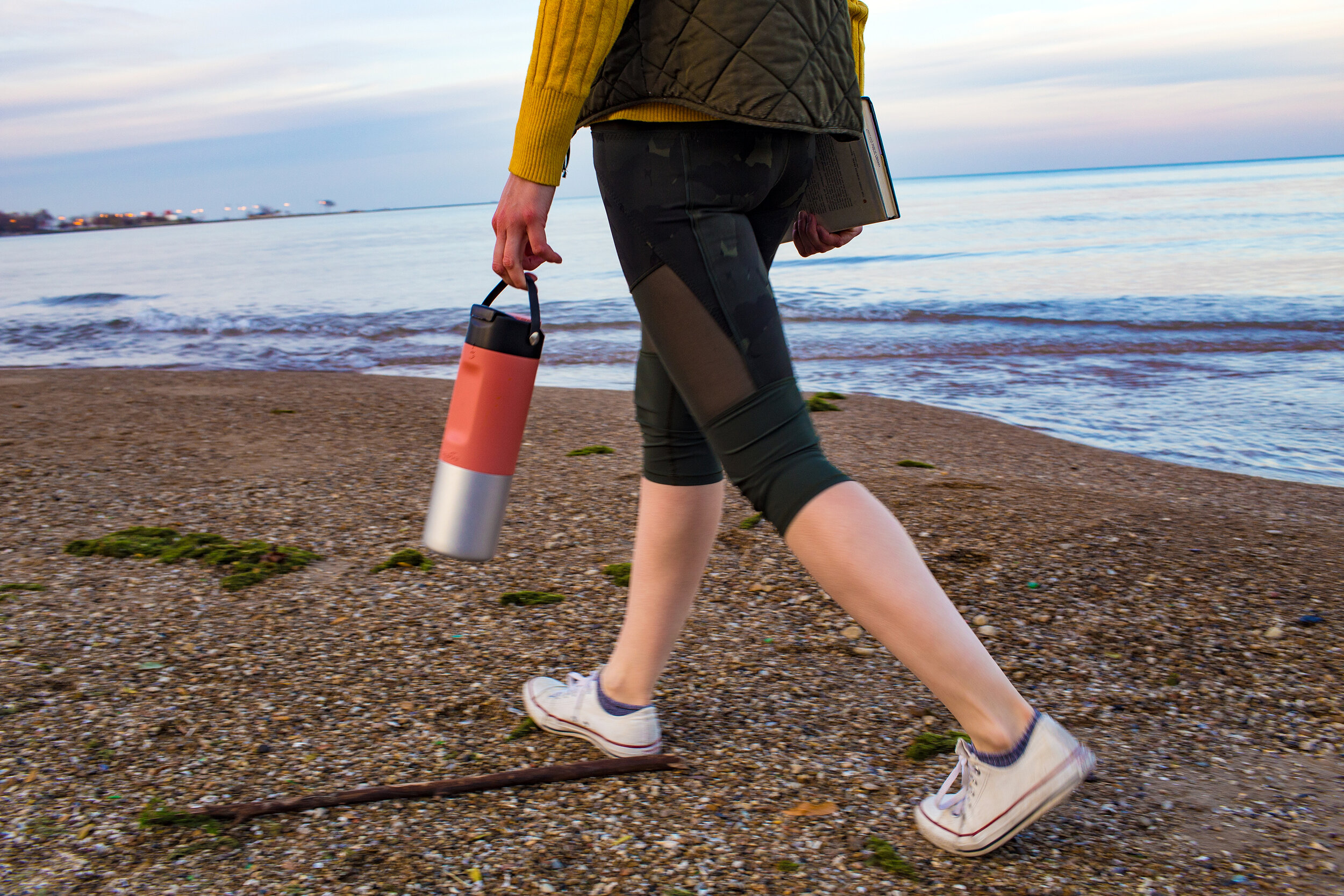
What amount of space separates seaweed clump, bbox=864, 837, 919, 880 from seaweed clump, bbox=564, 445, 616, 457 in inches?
126

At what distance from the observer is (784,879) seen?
154 centimetres

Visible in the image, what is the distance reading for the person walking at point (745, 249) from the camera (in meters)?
1.34

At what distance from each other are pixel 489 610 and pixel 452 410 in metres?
1.16

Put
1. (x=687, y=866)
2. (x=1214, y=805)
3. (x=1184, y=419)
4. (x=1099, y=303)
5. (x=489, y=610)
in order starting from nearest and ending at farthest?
(x=687, y=866)
(x=1214, y=805)
(x=489, y=610)
(x=1184, y=419)
(x=1099, y=303)

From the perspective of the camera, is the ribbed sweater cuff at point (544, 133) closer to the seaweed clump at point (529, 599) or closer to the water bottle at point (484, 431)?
the water bottle at point (484, 431)

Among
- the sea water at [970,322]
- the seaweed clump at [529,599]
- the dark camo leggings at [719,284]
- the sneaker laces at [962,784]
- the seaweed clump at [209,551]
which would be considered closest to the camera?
the dark camo leggings at [719,284]

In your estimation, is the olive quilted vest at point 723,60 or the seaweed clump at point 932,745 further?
the seaweed clump at point 932,745

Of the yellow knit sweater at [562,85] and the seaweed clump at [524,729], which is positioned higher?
the yellow knit sweater at [562,85]

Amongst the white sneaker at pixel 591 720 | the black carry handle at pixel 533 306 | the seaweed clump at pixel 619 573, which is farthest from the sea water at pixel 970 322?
the black carry handle at pixel 533 306

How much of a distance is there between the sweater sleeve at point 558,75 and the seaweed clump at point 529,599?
1648 millimetres

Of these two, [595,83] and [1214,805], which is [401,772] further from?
[1214,805]

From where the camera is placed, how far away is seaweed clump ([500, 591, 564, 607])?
2.79 m

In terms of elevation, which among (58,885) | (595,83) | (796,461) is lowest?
(58,885)

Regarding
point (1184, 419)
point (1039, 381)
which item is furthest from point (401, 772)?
point (1039, 381)
